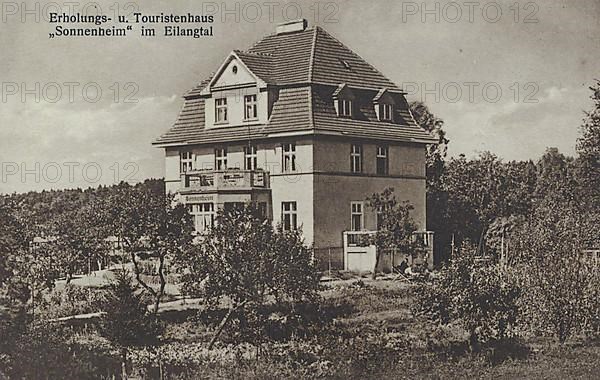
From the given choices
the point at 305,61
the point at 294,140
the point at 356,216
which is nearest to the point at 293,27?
the point at 305,61

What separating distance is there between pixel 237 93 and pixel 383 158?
5059 mm

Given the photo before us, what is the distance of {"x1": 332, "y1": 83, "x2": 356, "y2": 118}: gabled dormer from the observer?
23938 mm

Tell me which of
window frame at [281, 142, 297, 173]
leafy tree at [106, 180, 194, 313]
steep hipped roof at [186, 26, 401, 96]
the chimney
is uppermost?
the chimney

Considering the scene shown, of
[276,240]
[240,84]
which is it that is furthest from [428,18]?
[240,84]

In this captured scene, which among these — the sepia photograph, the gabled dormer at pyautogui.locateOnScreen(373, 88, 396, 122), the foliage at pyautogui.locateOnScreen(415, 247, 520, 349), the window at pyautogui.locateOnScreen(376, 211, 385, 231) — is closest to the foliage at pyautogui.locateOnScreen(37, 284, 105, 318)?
the sepia photograph

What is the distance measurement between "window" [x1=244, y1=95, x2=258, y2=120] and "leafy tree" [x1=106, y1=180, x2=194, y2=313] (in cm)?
764

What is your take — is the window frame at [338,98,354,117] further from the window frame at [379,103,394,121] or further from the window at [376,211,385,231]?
the window at [376,211,385,231]

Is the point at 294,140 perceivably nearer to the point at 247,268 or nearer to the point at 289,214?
the point at 289,214

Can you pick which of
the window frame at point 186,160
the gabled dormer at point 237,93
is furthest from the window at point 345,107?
the window frame at point 186,160

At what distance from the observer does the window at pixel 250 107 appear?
2369 centimetres

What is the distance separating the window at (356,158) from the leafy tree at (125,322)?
11295 mm

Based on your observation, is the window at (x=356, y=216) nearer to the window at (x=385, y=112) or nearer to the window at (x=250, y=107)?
the window at (x=385, y=112)

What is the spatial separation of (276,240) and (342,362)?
2.61 meters

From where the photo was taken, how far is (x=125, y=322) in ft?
46.4
